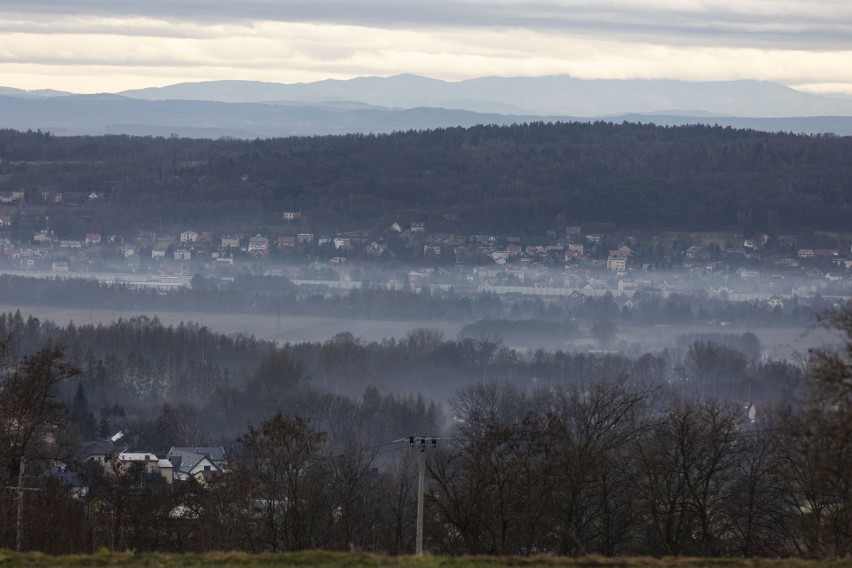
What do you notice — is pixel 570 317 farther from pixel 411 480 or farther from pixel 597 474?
pixel 597 474

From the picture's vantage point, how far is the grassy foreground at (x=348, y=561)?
1756 centimetres

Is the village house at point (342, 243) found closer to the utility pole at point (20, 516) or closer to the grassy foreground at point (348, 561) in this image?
the utility pole at point (20, 516)

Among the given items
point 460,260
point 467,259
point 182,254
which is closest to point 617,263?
point 467,259

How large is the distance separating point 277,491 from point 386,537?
2417mm

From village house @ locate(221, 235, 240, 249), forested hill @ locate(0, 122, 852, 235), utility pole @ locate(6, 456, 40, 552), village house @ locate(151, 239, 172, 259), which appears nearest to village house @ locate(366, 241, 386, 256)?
forested hill @ locate(0, 122, 852, 235)

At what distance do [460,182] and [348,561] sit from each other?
15413 centimetres

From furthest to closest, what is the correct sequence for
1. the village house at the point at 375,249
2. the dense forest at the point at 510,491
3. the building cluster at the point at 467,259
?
the village house at the point at 375,249 → the building cluster at the point at 467,259 → the dense forest at the point at 510,491

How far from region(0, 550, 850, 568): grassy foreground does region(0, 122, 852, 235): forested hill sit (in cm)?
13424

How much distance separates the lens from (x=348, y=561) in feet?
58.2

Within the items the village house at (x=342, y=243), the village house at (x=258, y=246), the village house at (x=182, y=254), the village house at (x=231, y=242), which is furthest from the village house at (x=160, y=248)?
the village house at (x=342, y=243)

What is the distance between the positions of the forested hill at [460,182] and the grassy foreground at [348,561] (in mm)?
134244

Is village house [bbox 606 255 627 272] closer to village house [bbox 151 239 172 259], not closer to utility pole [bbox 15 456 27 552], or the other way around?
village house [bbox 151 239 172 259]

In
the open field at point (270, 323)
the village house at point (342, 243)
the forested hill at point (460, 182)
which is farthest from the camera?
Answer: the village house at point (342, 243)

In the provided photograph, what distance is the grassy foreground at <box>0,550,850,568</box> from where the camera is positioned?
691 inches
